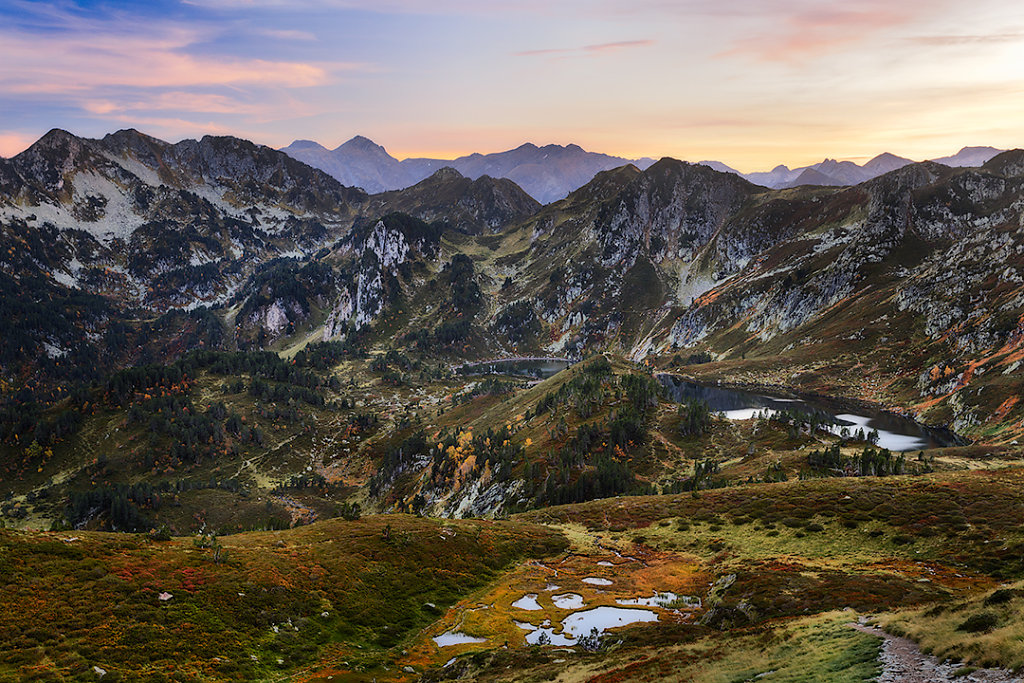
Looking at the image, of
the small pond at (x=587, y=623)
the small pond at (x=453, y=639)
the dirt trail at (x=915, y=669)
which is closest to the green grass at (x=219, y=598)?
the small pond at (x=453, y=639)

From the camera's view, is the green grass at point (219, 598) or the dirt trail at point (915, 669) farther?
the green grass at point (219, 598)

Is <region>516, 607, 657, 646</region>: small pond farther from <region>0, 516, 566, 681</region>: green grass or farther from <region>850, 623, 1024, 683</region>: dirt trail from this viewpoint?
<region>850, 623, 1024, 683</region>: dirt trail

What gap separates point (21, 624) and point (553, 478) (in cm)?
9968

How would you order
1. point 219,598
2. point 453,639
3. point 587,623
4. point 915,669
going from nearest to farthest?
point 915,669 < point 219,598 < point 453,639 < point 587,623

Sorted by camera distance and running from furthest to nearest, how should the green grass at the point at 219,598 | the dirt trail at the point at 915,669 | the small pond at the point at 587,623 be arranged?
the small pond at the point at 587,623, the green grass at the point at 219,598, the dirt trail at the point at 915,669

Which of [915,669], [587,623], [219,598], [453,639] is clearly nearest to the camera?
[915,669]

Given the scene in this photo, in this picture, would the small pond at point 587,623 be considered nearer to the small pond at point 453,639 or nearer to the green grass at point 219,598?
the small pond at point 453,639

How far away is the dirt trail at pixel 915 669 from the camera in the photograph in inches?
786

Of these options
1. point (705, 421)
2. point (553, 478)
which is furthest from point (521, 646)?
point (705, 421)

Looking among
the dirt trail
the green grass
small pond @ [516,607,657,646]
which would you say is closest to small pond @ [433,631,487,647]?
the green grass

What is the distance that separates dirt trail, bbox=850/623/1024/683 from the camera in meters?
20.0

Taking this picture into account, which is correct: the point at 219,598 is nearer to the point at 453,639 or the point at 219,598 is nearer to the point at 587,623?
the point at 453,639

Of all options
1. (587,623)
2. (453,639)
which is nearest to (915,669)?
(587,623)

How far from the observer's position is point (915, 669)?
23.1 meters
